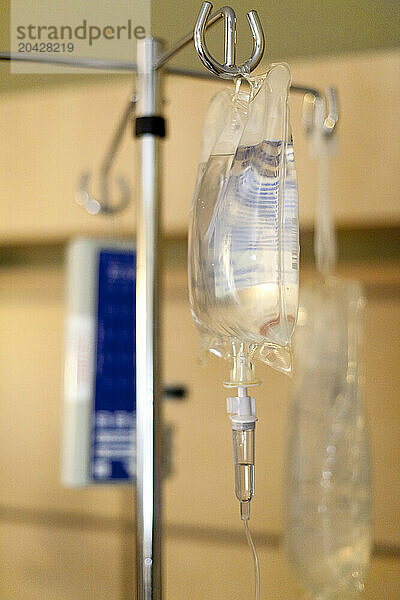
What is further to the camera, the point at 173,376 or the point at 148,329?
the point at 173,376

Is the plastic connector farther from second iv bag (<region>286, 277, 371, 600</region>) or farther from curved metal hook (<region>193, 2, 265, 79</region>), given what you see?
second iv bag (<region>286, 277, 371, 600</region>)

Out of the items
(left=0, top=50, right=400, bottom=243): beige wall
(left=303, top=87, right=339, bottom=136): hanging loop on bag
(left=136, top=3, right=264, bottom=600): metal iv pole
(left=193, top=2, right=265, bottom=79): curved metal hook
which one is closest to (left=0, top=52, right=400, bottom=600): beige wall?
(left=0, top=50, right=400, bottom=243): beige wall

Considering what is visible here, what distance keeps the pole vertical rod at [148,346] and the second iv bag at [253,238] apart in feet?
0.42

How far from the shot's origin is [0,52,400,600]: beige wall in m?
0.90

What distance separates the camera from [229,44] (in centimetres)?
45

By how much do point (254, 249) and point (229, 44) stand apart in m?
0.14

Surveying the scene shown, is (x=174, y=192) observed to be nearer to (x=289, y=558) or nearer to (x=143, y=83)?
(x=143, y=83)

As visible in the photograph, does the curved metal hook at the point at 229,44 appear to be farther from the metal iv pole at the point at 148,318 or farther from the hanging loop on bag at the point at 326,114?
the hanging loop on bag at the point at 326,114

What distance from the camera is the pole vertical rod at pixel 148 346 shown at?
545mm

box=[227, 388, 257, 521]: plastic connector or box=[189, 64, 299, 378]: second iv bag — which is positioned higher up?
box=[189, 64, 299, 378]: second iv bag

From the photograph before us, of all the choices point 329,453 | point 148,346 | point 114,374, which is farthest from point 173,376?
point 148,346

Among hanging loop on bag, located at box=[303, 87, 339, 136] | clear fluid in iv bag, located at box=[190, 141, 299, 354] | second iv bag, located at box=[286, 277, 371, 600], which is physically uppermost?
hanging loop on bag, located at box=[303, 87, 339, 136]

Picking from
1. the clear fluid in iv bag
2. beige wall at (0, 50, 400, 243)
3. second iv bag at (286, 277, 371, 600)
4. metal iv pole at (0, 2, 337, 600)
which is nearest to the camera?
the clear fluid in iv bag

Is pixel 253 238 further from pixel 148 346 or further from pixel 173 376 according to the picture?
pixel 173 376
